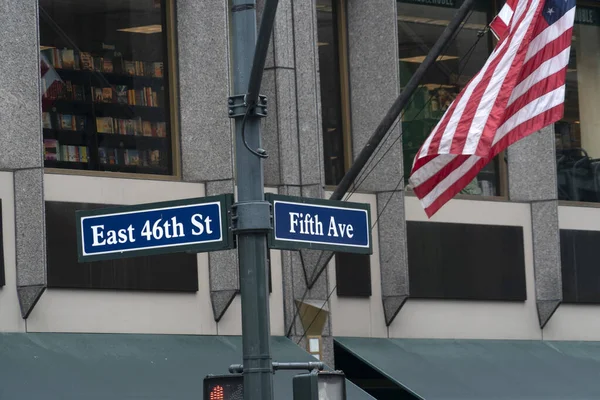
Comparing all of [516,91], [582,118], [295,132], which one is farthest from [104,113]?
[582,118]

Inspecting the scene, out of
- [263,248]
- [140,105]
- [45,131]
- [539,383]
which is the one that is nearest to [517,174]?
[539,383]

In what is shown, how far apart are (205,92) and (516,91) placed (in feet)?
13.2

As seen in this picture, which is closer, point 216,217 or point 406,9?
point 216,217

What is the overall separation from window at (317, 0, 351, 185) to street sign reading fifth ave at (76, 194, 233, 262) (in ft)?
26.9

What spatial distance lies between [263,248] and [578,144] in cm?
1229

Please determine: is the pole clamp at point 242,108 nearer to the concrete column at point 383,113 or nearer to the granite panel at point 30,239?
the granite panel at point 30,239

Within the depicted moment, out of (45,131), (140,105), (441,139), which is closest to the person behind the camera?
(441,139)

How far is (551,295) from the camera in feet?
60.5

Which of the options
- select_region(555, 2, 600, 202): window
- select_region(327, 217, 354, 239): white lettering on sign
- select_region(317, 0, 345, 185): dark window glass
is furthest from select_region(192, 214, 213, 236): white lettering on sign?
select_region(555, 2, 600, 202): window

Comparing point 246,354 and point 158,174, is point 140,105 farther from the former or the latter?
point 246,354

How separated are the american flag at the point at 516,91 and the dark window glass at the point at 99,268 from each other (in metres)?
3.24

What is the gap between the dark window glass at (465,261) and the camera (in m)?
17.3

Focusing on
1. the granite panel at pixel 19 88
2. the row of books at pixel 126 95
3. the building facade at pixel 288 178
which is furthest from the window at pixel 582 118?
the granite panel at pixel 19 88

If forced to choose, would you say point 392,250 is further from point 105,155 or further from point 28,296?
point 28,296
